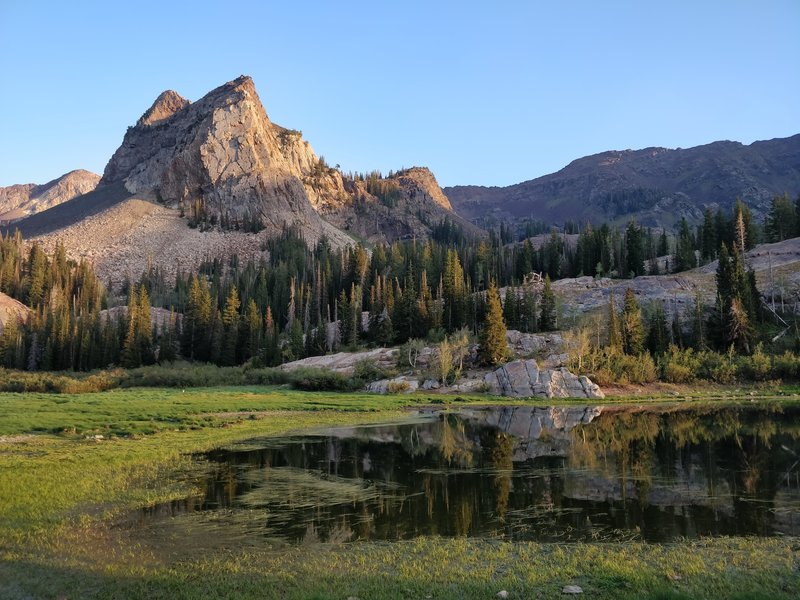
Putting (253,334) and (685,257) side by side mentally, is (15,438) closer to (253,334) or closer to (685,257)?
(253,334)

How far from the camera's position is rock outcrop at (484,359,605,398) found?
69312 millimetres

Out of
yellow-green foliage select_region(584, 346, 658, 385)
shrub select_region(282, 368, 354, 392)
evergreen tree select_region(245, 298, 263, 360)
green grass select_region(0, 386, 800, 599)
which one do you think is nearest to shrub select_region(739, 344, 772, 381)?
yellow-green foliage select_region(584, 346, 658, 385)

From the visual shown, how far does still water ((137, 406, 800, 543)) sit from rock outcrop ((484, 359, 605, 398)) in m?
28.2

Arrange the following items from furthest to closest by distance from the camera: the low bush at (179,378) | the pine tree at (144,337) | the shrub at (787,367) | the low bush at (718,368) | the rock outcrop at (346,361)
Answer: the pine tree at (144,337), the rock outcrop at (346,361), the low bush at (179,378), the low bush at (718,368), the shrub at (787,367)

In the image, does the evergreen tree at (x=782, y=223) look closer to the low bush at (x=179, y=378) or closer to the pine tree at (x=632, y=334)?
the pine tree at (x=632, y=334)

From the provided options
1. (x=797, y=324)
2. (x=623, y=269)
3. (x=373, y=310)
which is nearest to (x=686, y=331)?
(x=797, y=324)

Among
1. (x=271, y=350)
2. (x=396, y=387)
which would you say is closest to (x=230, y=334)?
(x=271, y=350)

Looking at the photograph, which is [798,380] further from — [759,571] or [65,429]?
[65,429]

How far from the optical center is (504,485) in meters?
22.4

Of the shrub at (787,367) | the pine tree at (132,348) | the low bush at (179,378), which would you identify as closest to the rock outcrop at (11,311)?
the pine tree at (132,348)

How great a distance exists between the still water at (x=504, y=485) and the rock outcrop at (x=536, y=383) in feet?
92.6

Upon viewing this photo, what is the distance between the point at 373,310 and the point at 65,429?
83.0 metres

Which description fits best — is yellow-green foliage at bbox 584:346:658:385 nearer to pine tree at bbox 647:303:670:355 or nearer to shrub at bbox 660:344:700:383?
shrub at bbox 660:344:700:383

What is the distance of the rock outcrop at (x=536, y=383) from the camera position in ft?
227
